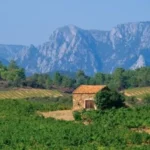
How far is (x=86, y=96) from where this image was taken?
180ft

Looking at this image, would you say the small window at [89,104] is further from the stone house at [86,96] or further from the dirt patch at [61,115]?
the dirt patch at [61,115]

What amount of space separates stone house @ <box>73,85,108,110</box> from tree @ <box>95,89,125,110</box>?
6.27 ft

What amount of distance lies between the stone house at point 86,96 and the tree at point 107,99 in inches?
75.3

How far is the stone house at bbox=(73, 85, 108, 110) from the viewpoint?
54.4 metres

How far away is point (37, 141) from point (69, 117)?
603 inches

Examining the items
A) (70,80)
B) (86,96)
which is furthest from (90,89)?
(70,80)

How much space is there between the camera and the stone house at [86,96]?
54438mm

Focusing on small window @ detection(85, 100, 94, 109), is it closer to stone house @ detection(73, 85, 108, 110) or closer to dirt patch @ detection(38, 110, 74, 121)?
stone house @ detection(73, 85, 108, 110)

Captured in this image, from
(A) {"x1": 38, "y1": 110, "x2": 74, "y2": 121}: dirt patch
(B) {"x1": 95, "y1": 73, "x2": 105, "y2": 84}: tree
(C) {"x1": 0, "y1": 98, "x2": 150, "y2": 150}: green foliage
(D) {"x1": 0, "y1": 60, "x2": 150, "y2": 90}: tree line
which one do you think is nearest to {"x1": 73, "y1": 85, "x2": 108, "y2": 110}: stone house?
(A) {"x1": 38, "y1": 110, "x2": 74, "y2": 121}: dirt patch

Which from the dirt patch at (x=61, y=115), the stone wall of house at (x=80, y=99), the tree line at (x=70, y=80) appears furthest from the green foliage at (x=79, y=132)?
the tree line at (x=70, y=80)

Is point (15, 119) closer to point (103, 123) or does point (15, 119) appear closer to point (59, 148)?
point (103, 123)

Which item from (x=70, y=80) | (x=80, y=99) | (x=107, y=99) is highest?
(x=70, y=80)

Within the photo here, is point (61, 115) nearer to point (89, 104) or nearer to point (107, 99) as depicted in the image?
point (107, 99)

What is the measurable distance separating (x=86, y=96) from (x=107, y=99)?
3.40 meters
